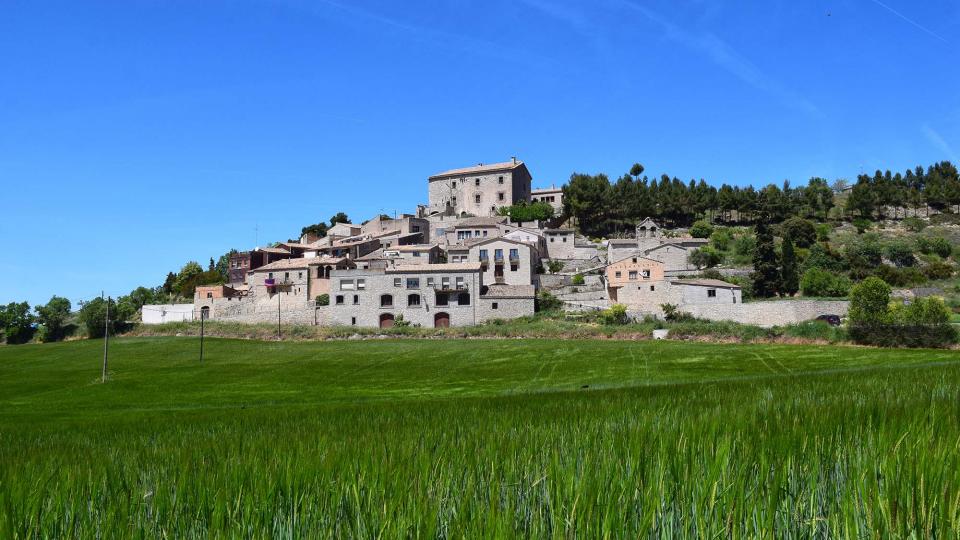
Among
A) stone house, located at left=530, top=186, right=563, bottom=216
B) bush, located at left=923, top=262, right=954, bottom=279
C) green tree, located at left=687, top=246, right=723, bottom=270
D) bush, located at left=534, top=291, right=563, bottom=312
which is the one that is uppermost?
stone house, located at left=530, top=186, right=563, bottom=216

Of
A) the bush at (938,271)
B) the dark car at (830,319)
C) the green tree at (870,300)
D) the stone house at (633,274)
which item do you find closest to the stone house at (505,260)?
the stone house at (633,274)

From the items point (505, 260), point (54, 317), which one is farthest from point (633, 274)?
point (54, 317)

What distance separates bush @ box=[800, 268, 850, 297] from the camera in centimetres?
7081

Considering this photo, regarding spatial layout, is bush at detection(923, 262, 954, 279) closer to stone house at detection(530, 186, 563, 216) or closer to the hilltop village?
the hilltop village

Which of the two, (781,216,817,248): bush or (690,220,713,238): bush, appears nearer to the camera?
(781,216,817,248): bush

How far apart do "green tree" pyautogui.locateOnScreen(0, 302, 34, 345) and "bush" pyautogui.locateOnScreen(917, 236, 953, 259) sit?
383ft

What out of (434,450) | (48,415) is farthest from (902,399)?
(48,415)

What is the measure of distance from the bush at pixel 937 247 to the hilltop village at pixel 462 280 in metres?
27.9

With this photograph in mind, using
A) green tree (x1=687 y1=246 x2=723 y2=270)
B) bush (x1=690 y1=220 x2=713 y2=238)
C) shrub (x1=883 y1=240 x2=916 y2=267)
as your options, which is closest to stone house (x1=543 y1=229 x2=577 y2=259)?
green tree (x1=687 y1=246 x2=723 y2=270)

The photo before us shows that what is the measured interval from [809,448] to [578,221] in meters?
112

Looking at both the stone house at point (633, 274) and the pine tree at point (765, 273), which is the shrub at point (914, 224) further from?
the stone house at point (633, 274)

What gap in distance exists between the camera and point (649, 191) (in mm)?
116375

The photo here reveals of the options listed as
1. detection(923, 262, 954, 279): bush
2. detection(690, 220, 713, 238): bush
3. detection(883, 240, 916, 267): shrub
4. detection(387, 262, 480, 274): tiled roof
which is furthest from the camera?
detection(690, 220, 713, 238): bush

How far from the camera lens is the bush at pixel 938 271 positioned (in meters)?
77.9
